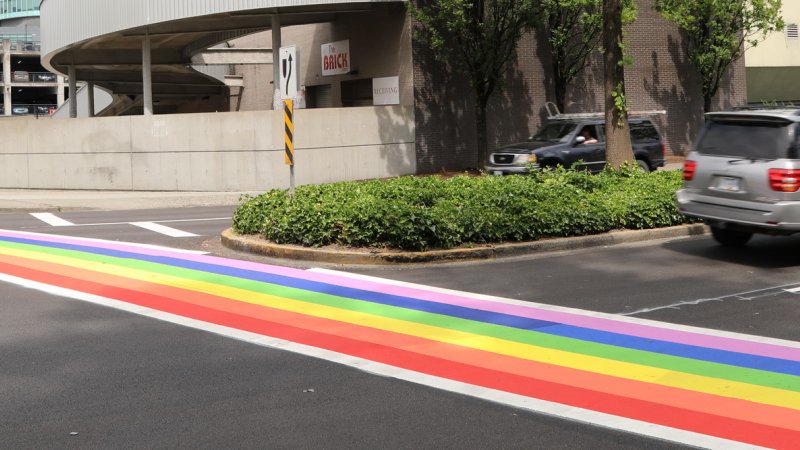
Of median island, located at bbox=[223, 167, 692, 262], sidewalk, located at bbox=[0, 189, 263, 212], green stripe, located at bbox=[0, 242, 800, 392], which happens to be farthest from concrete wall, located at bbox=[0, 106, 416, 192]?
green stripe, located at bbox=[0, 242, 800, 392]

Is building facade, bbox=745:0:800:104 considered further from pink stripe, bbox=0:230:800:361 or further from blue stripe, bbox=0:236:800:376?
blue stripe, bbox=0:236:800:376

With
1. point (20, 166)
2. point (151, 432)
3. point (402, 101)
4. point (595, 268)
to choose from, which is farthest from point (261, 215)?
point (20, 166)

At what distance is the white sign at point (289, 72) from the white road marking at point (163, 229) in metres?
2.88

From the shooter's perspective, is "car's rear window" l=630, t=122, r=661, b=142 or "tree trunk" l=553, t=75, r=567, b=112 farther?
"tree trunk" l=553, t=75, r=567, b=112

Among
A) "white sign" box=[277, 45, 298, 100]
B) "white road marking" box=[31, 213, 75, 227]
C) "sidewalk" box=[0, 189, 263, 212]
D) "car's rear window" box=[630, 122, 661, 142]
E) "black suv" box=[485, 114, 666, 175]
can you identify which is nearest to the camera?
"white sign" box=[277, 45, 298, 100]

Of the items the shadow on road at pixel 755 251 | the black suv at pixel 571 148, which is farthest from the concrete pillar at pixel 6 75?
the shadow on road at pixel 755 251

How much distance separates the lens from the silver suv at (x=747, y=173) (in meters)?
11.1

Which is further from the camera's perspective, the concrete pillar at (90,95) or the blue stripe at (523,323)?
the concrete pillar at (90,95)

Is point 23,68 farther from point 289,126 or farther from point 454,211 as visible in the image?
point 454,211

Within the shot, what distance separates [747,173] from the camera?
11.4m

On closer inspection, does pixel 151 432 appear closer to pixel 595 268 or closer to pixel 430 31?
pixel 595 268

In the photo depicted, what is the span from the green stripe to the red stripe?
2.69 ft

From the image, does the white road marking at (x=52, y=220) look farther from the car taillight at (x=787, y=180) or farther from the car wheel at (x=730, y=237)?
the car taillight at (x=787, y=180)

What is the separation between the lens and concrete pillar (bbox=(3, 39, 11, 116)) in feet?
296
